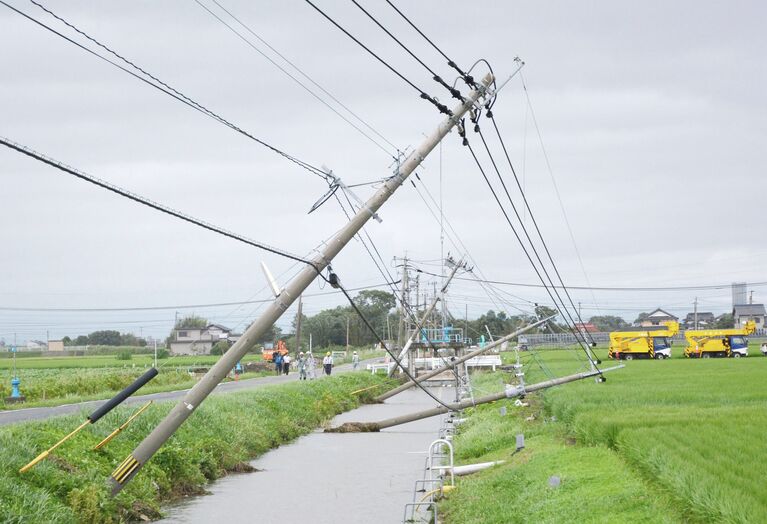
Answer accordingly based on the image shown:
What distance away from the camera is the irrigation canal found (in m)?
19.9

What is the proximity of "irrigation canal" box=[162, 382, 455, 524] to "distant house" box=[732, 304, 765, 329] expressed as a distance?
431ft

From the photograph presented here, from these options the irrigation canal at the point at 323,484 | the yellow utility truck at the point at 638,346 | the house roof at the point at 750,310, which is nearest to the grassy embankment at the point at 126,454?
the irrigation canal at the point at 323,484

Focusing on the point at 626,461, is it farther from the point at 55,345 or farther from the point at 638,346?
the point at 55,345

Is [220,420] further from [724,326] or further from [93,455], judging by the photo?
[724,326]

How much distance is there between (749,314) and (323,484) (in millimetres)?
143793

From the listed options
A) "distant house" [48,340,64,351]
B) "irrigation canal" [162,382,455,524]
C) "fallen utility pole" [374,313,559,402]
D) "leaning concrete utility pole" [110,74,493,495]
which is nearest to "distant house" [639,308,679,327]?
"distant house" [48,340,64,351]

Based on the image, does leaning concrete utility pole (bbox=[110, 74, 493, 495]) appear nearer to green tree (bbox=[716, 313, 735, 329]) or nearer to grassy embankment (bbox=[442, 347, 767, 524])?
grassy embankment (bbox=[442, 347, 767, 524])

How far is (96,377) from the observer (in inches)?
1829

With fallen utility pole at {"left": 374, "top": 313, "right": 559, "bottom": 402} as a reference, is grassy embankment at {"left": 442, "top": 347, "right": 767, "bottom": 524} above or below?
below

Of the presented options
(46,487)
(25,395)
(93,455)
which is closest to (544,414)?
(93,455)

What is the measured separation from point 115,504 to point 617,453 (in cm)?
953

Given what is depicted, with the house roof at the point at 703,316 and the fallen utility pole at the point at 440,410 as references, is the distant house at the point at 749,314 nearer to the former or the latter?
the house roof at the point at 703,316

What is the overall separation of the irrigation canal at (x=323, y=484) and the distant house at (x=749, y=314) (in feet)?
431

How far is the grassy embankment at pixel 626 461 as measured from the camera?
40.5 ft
